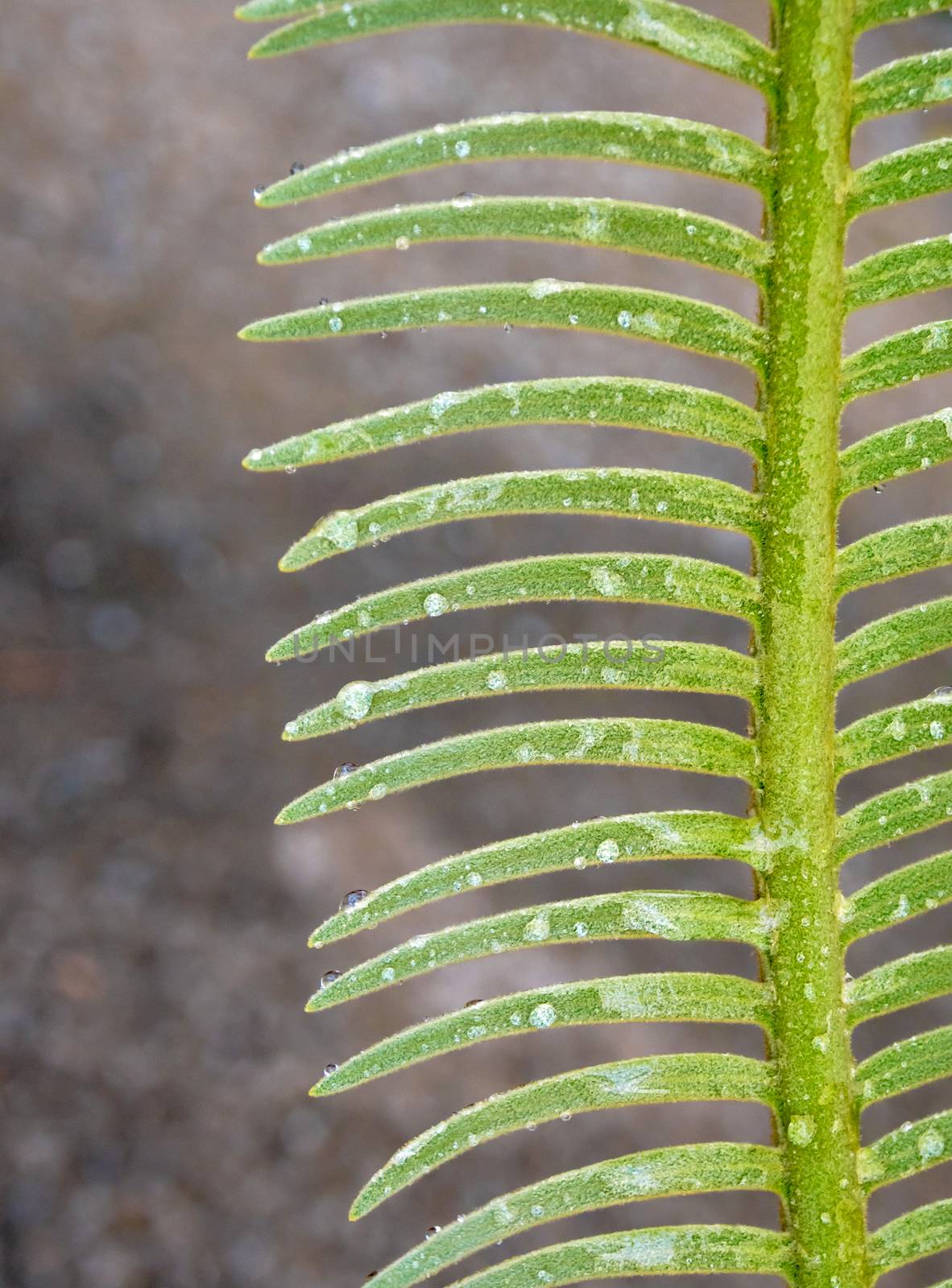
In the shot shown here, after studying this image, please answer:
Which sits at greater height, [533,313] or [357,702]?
[533,313]

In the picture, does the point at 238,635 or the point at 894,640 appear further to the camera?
the point at 238,635

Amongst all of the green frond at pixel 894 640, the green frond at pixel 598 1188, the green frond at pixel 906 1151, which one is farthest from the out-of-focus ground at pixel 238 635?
the green frond at pixel 894 640

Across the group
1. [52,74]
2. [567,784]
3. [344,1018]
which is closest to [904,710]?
[344,1018]

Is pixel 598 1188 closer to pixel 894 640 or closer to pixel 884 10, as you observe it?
pixel 894 640

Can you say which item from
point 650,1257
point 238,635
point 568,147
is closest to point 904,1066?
point 650,1257

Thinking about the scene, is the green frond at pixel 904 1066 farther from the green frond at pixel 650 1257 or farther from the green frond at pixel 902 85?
the green frond at pixel 902 85

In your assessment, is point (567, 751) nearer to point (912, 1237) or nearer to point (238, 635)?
point (912, 1237)

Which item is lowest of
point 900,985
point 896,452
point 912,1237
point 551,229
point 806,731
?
point 912,1237

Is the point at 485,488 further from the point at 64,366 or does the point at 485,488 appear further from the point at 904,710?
the point at 64,366
